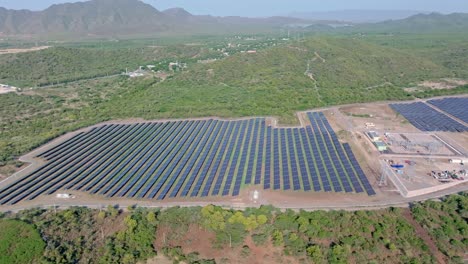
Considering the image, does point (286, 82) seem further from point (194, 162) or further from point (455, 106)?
point (194, 162)

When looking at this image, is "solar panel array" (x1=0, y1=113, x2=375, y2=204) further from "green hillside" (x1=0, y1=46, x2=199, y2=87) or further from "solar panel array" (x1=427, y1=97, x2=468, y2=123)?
"green hillside" (x1=0, y1=46, x2=199, y2=87)

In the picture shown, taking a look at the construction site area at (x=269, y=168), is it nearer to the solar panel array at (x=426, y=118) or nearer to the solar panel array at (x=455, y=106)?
the solar panel array at (x=426, y=118)

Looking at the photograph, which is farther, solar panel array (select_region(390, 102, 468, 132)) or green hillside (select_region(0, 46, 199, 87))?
green hillside (select_region(0, 46, 199, 87))

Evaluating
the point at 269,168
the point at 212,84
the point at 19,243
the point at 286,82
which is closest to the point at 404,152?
the point at 269,168

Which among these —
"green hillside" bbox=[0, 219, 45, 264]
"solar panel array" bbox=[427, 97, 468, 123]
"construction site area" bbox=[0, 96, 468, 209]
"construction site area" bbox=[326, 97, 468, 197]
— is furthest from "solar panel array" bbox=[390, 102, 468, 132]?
"green hillside" bbox=[0, 219, 45, 264]

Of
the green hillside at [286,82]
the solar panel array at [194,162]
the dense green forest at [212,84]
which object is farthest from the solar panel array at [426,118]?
the solar panel array at [194,162]

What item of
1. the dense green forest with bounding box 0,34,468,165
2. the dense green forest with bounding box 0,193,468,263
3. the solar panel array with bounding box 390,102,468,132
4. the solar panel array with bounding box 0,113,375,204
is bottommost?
the dense green forest with bounding box 0,193,468,263

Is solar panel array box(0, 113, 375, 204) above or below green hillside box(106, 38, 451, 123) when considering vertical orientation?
below
